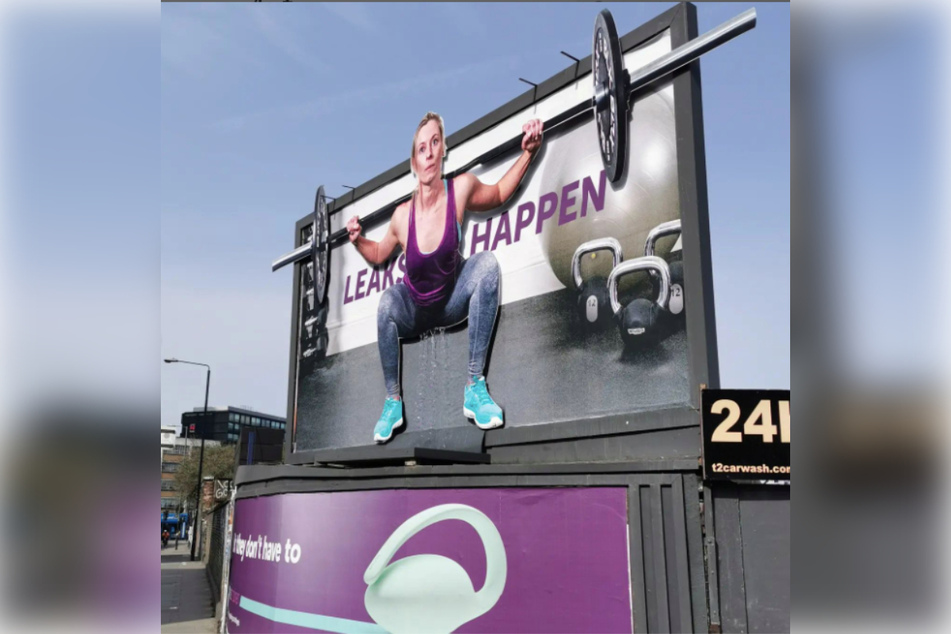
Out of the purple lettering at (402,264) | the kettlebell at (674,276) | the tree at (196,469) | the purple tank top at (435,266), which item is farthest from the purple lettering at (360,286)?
the tree at (196,469)

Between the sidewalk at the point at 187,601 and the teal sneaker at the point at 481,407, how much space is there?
36.7 ft

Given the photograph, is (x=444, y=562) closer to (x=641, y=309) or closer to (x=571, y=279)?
(x=641, y=309)

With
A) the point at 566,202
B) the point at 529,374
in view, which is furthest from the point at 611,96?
the point at 529,374

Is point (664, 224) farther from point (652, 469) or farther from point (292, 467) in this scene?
point (292, 467)

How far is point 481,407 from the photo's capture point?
16.5 m

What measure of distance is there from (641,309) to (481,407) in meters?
4.65

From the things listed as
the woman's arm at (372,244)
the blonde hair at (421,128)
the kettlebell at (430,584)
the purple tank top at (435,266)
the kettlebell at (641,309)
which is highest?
the blonde hair at (421,128)

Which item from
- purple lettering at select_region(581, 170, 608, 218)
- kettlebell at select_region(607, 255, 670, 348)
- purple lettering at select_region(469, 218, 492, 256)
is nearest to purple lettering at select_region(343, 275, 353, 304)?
purple lettering at select_region(469, 218, 492, 256)

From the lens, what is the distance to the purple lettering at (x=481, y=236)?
17.4 meters

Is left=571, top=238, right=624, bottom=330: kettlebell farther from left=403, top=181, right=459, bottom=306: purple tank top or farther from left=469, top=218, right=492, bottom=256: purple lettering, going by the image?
left=403, top=181, right=459, bottom=306: purple tank top

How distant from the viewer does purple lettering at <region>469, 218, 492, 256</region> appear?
17.4m

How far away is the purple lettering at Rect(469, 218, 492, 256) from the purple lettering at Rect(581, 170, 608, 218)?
2893 millimetres

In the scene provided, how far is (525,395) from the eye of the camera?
51.4 ft

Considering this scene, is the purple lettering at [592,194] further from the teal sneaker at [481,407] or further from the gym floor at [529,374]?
the teal sneaker at [481,407]
